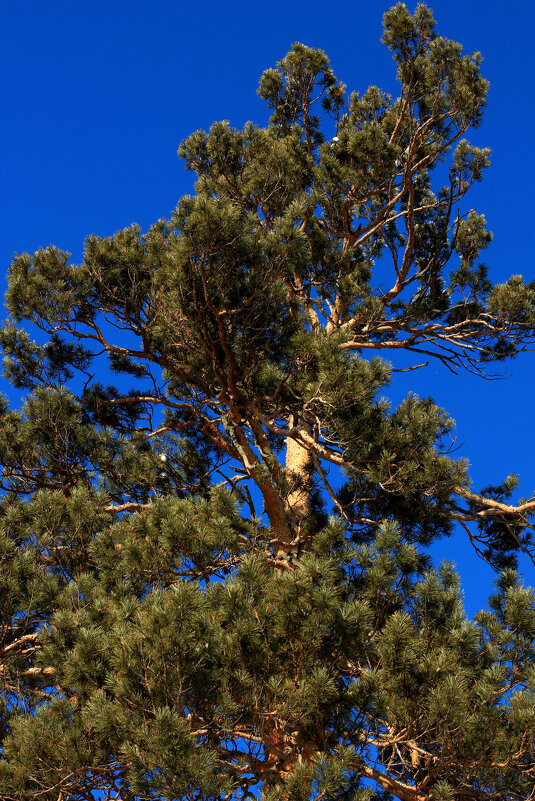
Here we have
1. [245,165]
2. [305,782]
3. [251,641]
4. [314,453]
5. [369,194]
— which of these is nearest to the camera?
[305,782]

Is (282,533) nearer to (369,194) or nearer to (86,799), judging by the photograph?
(86,799)

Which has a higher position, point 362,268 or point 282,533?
point 362,268

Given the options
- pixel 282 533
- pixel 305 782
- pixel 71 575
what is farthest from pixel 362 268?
pixel 305 782

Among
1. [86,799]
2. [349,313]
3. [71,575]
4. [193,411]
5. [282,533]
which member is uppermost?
[349,313]

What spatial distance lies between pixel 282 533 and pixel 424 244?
3461 millimetres

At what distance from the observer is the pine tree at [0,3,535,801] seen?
4.16m

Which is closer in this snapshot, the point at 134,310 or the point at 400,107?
the point at 134,310

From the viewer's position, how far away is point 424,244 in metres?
7.97

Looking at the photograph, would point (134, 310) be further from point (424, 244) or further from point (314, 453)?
point (424, 244)

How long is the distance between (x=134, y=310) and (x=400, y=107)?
3.35m

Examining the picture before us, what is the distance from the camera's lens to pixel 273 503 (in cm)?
633

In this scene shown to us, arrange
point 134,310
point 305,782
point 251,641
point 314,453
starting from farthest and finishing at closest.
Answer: point 134,310 < point 314,453 < point 251,641 < point 305,782

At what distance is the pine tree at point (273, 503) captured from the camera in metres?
4.16

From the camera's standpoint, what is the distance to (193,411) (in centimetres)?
710
